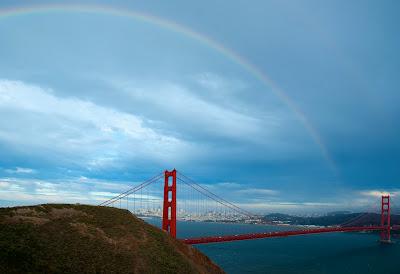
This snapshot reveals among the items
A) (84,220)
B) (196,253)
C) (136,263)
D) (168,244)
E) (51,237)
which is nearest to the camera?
(51,237)

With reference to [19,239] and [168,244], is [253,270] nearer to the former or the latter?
[168,244]

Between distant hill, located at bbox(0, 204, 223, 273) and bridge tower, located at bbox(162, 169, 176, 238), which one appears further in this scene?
bridge tower, located at bbox(162, 169, 176, 238)

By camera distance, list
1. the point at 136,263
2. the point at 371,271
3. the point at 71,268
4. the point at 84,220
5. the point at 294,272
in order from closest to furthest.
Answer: the point at 71,268 < the point at 136,263 < the point at 84,220 < the point at 294,272 < the point at 371,271

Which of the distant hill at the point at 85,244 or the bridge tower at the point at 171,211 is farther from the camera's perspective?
the bridge tower at the point at 171,211

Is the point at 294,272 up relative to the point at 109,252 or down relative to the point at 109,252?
down

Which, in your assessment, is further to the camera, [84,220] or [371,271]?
[371,271]

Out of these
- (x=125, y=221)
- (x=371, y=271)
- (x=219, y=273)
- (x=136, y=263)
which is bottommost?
(x=371, y=271)

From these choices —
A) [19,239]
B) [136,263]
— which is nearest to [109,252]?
[136,263]
